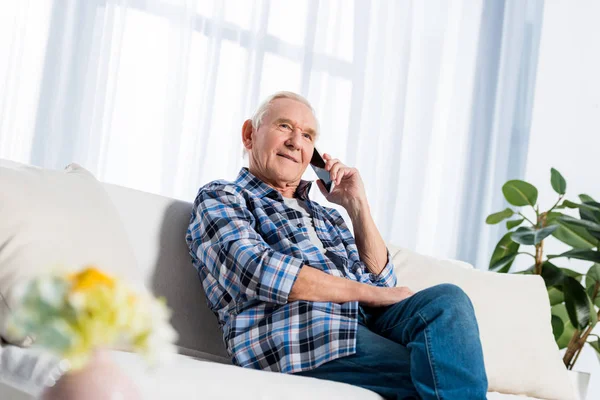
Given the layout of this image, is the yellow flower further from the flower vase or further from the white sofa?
the white sofa

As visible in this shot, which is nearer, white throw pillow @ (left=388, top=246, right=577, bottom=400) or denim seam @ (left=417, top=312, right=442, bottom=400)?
denim seam @ (left=417, top=312, right=442, bottom=400)

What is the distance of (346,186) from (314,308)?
0.63m

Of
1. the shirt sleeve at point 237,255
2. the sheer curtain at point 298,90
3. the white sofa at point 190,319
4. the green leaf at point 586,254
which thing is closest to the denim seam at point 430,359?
the white sofa at point 190,319

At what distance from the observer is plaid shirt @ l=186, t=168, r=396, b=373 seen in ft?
5.15

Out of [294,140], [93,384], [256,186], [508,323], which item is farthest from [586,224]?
[93,384]

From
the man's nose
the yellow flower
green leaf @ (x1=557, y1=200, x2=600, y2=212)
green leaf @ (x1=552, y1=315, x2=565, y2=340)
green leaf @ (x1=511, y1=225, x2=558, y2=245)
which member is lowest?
green leaf @ (x1=552, y1=315, x2=565, y2=340)

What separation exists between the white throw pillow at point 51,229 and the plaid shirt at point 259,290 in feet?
0.72

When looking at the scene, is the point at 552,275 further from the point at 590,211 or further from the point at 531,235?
the point at 590,211

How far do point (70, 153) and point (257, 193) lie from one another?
38.3 inches

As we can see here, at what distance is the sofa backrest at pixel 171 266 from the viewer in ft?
5.71

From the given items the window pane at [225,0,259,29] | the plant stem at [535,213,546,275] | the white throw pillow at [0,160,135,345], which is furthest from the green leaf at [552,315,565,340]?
the white throw pillow at [0,160,135,345]

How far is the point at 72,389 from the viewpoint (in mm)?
555

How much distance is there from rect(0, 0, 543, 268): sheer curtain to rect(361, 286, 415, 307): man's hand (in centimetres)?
132

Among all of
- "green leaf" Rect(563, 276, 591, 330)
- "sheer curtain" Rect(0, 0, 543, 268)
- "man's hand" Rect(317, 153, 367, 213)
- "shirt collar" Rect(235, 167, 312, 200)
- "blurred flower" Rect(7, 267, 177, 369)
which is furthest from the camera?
"green leaf" Rect(563, 276, 591, 330)
